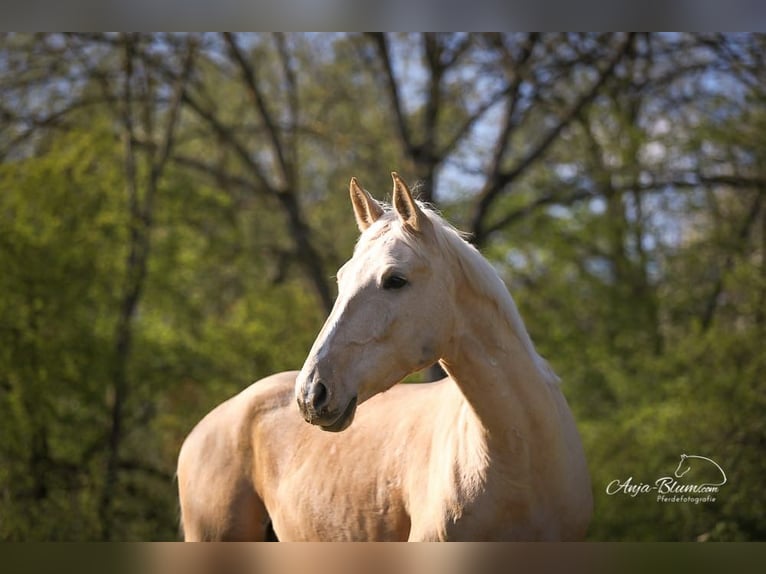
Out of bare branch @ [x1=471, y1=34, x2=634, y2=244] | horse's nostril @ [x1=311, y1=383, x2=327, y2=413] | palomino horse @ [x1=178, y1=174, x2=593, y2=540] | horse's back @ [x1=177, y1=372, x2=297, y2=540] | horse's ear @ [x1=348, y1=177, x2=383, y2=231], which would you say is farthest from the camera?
bare branch @ [x1=471, y1=34, x2=634, y2=244]

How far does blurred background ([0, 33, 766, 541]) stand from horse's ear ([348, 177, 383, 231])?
4493 millimetres

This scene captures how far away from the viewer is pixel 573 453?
9.40ft

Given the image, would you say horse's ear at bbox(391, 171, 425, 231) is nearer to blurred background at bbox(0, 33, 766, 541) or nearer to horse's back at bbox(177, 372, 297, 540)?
horse's back at bbox(177, 372, 297, 540)

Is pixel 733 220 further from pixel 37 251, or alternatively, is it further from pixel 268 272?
pixel 37 251

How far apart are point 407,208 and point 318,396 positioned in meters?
0.65

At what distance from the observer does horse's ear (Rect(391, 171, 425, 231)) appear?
8.66 ft

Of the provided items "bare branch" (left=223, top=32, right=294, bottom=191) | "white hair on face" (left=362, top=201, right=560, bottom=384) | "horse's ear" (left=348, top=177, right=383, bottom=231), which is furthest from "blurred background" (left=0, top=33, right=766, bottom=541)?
"white hair on face" (left=362, top=201, right=560, bottom=384)

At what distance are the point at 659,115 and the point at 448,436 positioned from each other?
616 centimetres

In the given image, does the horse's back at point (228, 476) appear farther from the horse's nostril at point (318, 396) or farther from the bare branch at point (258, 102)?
the bare branch at point (258, 102)

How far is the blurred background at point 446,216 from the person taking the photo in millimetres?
7242

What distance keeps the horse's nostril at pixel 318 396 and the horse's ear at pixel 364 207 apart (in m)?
0.69

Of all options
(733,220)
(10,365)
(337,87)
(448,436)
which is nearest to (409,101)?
(337,87)

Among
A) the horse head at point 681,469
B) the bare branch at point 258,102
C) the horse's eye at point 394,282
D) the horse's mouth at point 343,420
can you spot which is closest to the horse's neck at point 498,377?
the horse's eye at point 394,282

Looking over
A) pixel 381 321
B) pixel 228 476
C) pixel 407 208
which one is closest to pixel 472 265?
pixel 407 208
